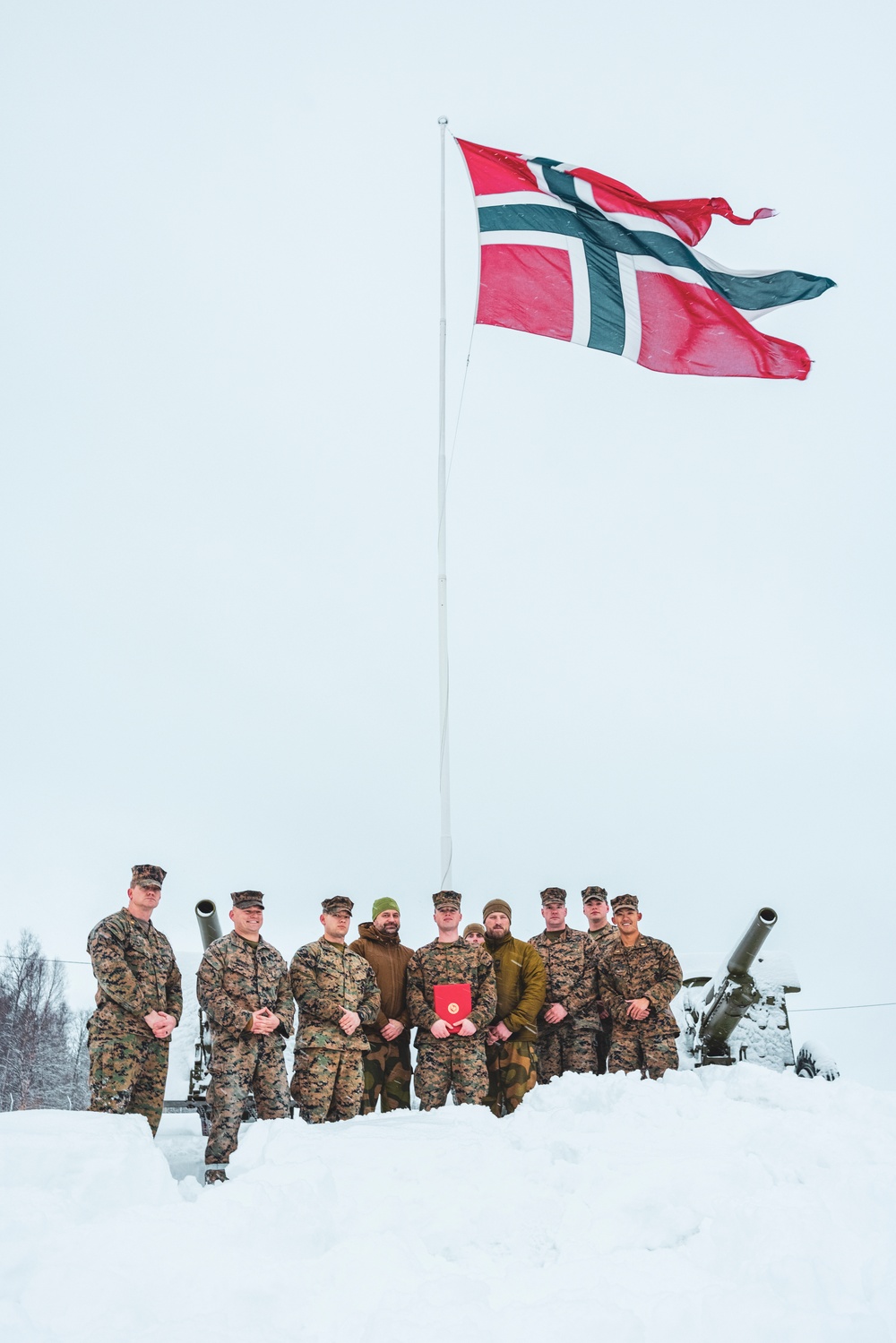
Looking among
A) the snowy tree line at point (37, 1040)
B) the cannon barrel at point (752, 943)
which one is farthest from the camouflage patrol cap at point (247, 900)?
the snowy tree line at point (37, 1040)

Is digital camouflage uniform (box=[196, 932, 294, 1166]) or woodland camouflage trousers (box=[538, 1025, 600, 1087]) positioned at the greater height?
digital camouflage uniform (box=[196, 932, 294, 1166])

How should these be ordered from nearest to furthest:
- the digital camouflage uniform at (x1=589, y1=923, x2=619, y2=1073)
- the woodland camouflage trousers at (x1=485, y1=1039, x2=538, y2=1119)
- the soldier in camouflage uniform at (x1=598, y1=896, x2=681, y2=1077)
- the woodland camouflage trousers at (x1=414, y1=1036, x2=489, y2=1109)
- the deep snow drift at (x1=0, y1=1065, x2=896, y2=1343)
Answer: the deep snow drift at (x1=0, y1=1065, x2=896, y2=1343) → the woodland camouflage trousers at (x1=414, y1=1036, x2=489, y2=1109) → the woodland camouflage trousers at (x1=485, y1=1039, x2=538, y2=1119) → the soldier in camouflage uniform at (x1=598, y1=896, x2=681, y2=1077) → the digital camouflage uniform at (x1=589, y1=923, x2=619, y2=1073)

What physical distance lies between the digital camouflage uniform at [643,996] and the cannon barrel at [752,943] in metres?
0.94

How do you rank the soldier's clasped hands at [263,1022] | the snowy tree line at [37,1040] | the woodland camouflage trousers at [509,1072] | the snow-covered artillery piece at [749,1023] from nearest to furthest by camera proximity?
the soldier's clasped hands at [263,1022], the woodland camouflage trousers at [509,1072], the snow-covered artillery piece at [749,1023], the snowy tree line at [37,1040]

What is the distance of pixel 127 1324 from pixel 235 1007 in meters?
2.79

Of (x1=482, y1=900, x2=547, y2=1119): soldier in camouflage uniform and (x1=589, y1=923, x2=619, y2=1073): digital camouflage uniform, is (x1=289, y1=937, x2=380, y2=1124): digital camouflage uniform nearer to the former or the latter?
(x1=482, y1=900, x2=547, y2=1119): soldier in camouflage uniform

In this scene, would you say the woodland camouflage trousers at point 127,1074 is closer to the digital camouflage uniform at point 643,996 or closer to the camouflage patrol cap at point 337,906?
the camouflage patrol cap at point 337,906

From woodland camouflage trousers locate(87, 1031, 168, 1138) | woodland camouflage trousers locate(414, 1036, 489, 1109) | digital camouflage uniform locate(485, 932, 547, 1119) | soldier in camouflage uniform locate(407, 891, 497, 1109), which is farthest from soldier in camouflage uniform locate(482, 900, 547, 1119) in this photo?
woodland camouflage trousers locate(87, 1031, 168, 1138)

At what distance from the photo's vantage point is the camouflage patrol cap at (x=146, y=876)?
6027 millimetres

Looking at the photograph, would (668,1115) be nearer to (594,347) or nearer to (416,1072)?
(416,1072)

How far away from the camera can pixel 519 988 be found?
24.3ft

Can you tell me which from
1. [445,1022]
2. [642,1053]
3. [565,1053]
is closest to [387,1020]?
[445,1022]

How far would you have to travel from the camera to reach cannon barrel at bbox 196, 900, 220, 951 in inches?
280

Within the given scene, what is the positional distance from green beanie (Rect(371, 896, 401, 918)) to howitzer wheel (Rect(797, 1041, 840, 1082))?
4.14m
